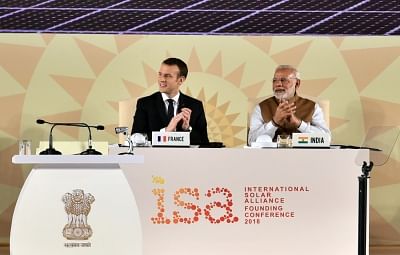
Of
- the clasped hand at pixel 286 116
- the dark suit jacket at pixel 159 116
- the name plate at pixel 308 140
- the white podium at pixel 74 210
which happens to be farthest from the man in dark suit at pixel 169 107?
the white podium at pixel 74 210

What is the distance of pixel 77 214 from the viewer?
3.73 metres

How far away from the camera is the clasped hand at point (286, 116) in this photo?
5328 millimetres

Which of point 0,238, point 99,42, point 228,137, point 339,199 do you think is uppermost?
point 99,42

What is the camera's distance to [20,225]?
3.71 metres

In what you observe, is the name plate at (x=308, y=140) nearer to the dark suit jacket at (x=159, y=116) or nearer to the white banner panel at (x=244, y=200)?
the white banner panel at (x=244, y=200)

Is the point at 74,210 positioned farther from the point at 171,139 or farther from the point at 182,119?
the point at 182,119

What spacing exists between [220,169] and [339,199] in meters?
0.85

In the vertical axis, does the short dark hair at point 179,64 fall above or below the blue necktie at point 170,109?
above

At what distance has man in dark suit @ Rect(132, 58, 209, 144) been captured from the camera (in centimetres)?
564

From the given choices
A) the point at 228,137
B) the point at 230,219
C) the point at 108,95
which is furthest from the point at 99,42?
the point at 230,219

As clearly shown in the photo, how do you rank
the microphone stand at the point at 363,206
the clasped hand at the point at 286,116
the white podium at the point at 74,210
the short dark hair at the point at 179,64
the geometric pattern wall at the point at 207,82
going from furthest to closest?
the geometric pattern wall at the point at 207,82 < the short dark hair at the point at 179,64 < the clasped hand at the point at 286,116 < the microphone stand at the point at 363,206 < the white podium at the point at 74,210

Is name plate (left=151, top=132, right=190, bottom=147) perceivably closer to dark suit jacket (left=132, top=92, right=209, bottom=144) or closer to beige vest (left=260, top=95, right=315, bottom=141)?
dark suit jacket (left=132, top=92, right=209, bottom=144)

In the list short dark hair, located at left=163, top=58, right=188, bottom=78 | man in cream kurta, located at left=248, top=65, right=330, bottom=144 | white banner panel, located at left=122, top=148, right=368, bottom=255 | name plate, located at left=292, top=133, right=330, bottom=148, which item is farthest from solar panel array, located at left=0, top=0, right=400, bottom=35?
white banner panel, located at left=122, top=148, right=368, bottom=255

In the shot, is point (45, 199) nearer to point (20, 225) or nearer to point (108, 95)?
point (20, 225)
